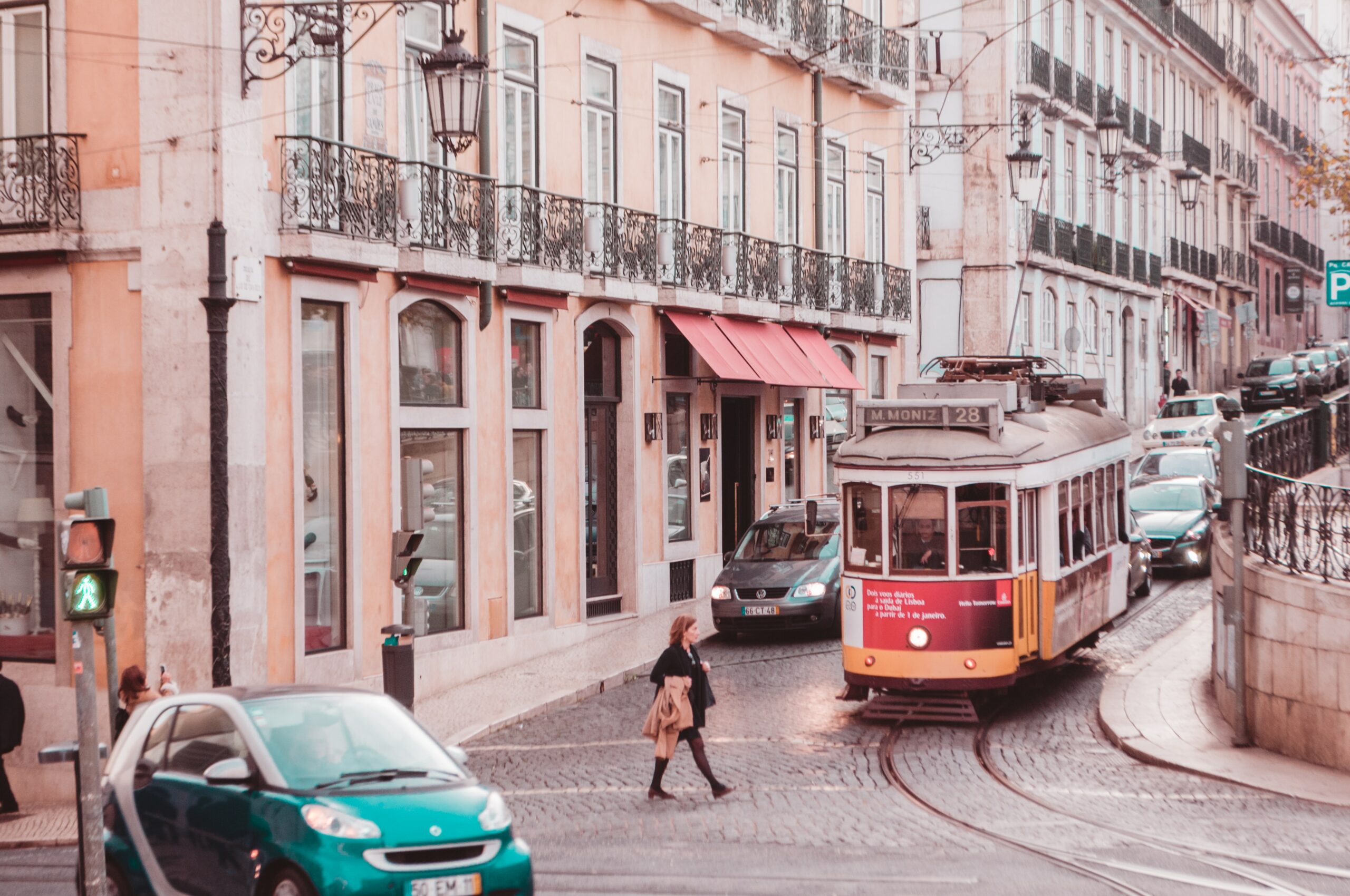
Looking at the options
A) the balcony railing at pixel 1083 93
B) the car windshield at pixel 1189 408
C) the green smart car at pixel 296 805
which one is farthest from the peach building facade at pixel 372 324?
the balcony railing at pixel 1083 93

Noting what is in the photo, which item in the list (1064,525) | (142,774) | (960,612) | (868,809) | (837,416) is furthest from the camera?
(837,416)

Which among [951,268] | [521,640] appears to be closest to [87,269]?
[521,640]

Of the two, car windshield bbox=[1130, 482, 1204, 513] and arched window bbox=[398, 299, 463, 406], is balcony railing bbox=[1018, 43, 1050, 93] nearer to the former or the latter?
car windshield bbox=[1130, 482, 1204, 513]

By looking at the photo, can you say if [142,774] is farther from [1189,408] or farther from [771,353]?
[1189,408]

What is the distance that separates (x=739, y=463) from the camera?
28688 millimetres

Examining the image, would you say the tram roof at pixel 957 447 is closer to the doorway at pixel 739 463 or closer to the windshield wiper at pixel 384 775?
the windshield wiper at pixel 384 775

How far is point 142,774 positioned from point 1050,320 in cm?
3642

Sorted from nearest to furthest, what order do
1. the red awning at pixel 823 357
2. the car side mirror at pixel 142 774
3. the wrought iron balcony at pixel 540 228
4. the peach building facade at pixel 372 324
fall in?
the car side mirror at pixel 142 774, the peach building facade at pixel 372 324, the wrought iron balcony at pixel 540 228, the red awning at pixel 823 357

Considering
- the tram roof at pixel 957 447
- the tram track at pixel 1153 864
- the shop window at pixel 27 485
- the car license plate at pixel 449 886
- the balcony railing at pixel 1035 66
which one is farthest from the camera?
the balcony railing at pixel 1035 66

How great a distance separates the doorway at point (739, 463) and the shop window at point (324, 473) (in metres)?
10.4

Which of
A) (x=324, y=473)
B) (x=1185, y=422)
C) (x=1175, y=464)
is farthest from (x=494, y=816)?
(x=1185, y=422)

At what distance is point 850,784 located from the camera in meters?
14.3

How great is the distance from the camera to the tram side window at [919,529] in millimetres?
16484

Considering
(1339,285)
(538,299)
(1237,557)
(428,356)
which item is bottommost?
(1237,557)
